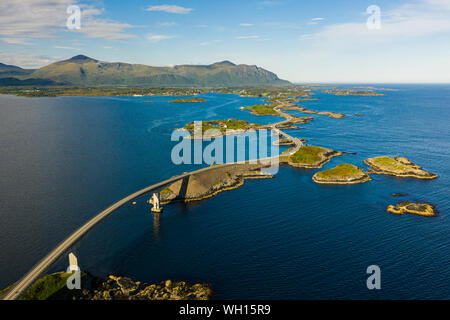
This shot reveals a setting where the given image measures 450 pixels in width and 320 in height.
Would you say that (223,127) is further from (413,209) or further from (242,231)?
(413,209)

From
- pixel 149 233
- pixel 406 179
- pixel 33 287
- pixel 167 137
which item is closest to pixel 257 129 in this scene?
pixel 167 137

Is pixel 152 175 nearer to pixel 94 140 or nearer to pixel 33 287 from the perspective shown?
pixel 33 287

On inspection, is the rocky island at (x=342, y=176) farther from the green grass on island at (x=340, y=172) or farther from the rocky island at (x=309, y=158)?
the rocky island at (x=309, y=158)

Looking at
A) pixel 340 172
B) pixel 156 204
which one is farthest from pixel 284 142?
pixel 156 204

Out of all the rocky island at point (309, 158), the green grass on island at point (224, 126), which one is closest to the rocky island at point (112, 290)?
the rocky island at point (309, 158)

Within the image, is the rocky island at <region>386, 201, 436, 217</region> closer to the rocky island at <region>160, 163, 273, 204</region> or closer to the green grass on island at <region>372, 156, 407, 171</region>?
the green grass on island at <region>372, 156, 407, 171</region>

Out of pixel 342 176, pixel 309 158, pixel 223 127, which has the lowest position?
pixel 342 176
